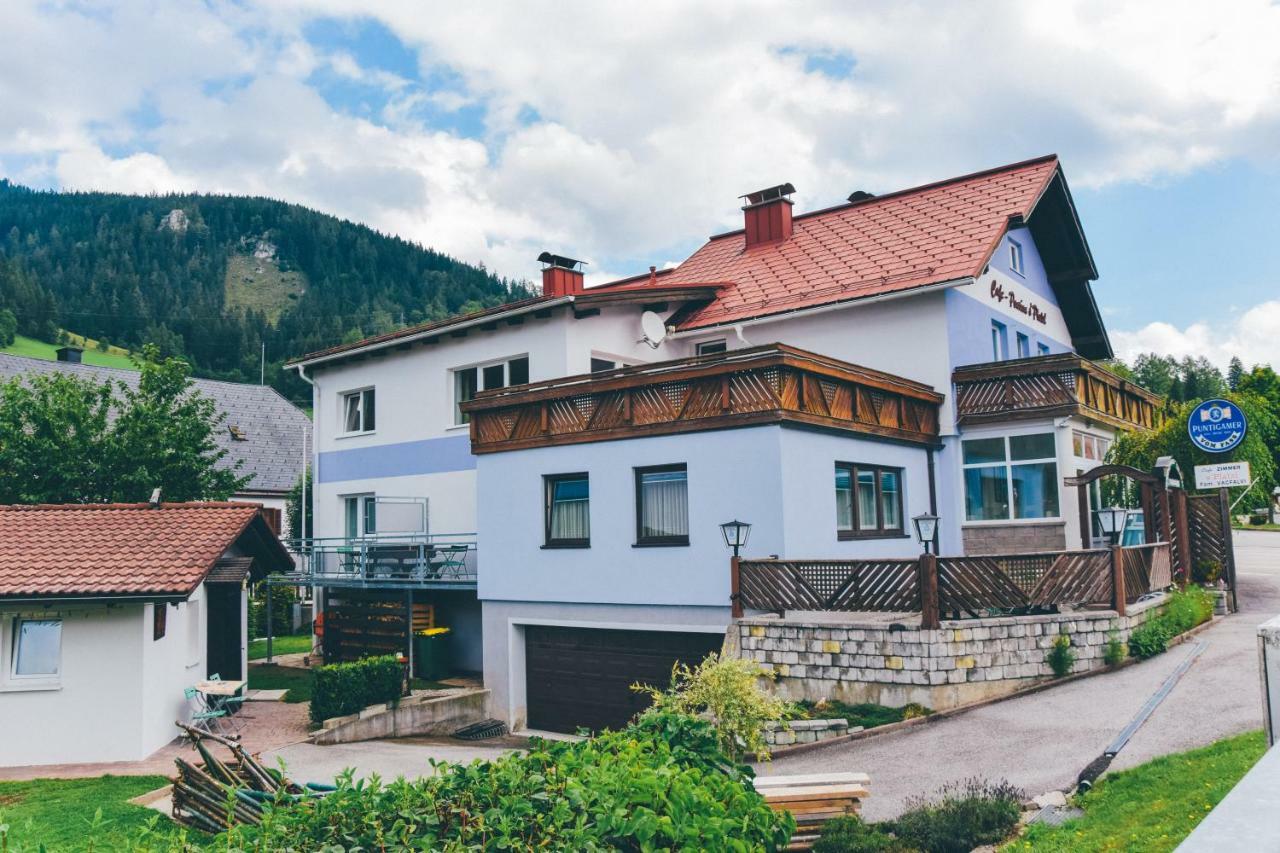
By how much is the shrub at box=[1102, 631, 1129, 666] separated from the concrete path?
0.21m

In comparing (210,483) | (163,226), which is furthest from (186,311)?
(210,483)

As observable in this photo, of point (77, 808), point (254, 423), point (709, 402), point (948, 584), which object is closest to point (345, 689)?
point (77, 808)

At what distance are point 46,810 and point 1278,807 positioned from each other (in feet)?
42.0

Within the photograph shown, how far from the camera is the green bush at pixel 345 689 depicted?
16.9m

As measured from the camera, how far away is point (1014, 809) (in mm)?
8375

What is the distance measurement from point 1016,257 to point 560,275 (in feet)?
35.9

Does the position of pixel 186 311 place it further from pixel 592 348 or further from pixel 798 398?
pixel 798 398

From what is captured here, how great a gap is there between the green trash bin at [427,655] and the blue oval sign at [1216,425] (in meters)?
15.5

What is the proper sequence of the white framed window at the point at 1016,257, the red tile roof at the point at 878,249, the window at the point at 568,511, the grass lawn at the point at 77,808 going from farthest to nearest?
the white framed window at the point at 1016,257 → the red tile roof at the point at 878,249 → the window at the point at 568,511 → the grass lawn at the point at 77,808

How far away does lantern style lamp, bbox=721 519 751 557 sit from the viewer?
14742mm

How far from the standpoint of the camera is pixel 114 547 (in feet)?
52.3

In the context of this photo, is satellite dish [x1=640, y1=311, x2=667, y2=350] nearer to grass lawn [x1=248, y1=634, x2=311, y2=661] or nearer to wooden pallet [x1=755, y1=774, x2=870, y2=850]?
wooden pallet [x1=755, y1=774, x2=870, y2=850]

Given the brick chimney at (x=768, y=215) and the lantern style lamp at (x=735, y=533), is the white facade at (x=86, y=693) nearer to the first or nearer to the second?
the lantern style lamp at (x=735, y=533)

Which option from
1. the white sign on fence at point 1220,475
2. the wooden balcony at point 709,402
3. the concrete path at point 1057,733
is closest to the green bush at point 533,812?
the concrete path at point 1057,733
